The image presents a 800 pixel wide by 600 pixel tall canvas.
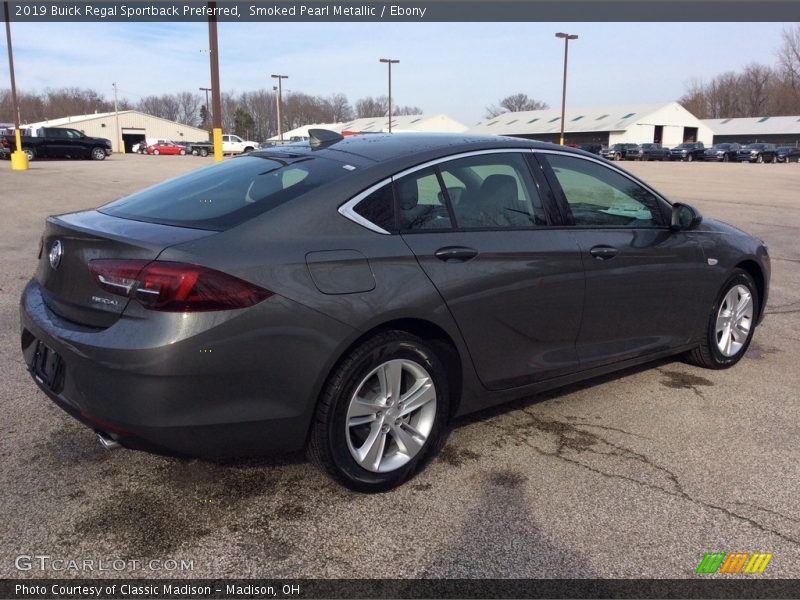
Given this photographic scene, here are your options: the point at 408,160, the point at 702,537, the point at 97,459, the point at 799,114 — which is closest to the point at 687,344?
the point at 702,537

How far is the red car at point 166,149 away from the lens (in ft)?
198

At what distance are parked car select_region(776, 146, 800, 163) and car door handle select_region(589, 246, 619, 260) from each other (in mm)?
60634

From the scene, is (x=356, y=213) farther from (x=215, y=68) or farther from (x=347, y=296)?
(x=215, y=68)

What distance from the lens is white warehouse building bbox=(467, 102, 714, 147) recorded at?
242ft

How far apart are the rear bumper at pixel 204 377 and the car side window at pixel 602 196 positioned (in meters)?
1.79

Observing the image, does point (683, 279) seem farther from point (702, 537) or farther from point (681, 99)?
point (681, 99)

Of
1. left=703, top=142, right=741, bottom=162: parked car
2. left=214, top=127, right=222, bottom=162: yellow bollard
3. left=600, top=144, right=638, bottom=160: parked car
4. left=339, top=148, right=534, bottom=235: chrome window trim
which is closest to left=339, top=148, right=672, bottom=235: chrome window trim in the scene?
left=339, top=148, right=534, bottom=235: chrome window trim

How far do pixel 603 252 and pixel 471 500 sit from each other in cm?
164

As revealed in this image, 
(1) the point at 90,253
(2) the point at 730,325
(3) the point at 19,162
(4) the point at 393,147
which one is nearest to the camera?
(1) the point at 90,253

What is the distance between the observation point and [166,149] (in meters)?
60.3

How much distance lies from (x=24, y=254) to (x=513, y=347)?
7.84m

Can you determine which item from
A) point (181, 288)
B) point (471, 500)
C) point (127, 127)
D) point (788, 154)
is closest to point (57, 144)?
point (181, 288)

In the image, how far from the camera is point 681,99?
4560 inches

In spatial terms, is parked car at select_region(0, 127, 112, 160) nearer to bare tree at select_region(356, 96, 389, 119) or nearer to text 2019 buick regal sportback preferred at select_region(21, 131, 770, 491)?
text 2019 buick regal sportback preferred at select_region(21, 131, 770, 491)
